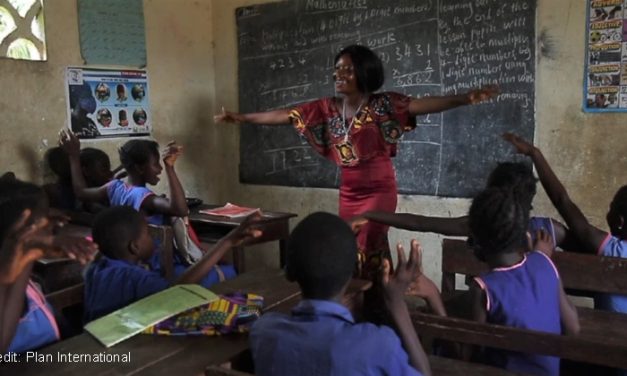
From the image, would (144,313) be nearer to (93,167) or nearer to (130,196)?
(130,196)

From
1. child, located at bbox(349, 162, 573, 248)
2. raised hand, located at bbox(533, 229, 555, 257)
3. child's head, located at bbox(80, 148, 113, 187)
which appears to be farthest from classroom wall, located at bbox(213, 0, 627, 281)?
child's head, located at bbox(80, 148, 113, 187)

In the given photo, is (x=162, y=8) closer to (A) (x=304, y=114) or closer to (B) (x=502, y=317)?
(A) (x=304, y=114)

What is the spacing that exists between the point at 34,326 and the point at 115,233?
44 cm

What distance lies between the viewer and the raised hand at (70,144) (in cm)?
363

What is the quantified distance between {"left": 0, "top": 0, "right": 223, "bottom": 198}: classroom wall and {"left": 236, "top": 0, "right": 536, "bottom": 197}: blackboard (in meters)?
0.33

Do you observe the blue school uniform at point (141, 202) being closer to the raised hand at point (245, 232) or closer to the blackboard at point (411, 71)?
the raised hand at point (245, 232)

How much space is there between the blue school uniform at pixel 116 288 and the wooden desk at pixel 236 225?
1.49 m

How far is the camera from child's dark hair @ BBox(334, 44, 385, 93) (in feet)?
9.40

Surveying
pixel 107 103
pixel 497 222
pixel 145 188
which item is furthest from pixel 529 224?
pixel 107 103

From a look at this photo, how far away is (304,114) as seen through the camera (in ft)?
10.1

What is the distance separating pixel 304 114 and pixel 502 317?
174 centimetres

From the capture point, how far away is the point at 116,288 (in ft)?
6.16

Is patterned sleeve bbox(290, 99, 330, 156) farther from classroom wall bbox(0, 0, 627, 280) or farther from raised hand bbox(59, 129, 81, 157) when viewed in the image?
raised hand bbox(59, 129, 81, 157)

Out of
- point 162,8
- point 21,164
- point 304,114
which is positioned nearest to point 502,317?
point 304,114
